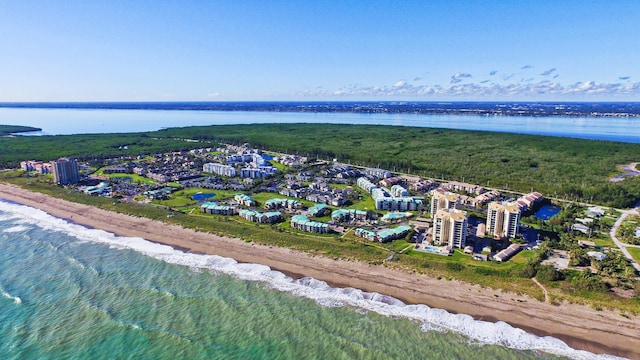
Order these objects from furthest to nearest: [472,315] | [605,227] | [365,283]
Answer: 1. [605,227]
2. [365,283]
3. [472,315]

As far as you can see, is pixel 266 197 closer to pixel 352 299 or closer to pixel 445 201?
pixel 445 201

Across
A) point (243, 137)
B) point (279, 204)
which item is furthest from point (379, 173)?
point (243, 137)

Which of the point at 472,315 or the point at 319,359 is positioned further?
the point at 472,315

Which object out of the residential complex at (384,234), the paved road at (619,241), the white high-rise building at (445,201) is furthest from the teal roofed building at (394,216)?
the paved road at (619,241)

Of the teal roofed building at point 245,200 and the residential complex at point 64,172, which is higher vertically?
the residential complex at point 64,172

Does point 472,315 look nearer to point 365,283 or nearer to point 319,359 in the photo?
point 365,283

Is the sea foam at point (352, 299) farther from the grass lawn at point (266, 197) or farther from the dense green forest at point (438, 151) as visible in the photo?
the dense green forest at point (438, 151)

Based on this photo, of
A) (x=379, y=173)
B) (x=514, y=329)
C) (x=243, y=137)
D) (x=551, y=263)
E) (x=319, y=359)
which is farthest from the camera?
(x=243, y=137)
